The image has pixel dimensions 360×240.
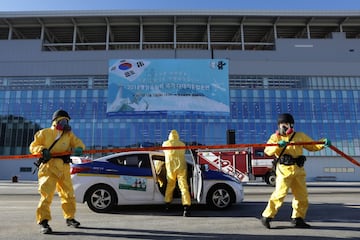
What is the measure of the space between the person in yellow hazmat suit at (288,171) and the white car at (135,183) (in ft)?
6.12

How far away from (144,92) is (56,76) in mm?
13721

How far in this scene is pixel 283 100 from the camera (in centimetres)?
3934

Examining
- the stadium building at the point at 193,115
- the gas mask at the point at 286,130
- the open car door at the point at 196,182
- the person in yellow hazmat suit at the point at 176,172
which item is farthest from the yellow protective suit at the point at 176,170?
the stadium building at the point at 193,115

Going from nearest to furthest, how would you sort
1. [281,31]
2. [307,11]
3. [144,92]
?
[144,92]
[307,11]
[281,31]

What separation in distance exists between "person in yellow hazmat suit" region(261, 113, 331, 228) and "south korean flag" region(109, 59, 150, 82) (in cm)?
3103

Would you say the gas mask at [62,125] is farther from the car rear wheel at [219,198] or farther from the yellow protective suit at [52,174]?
the car rear wheel at [219,198]

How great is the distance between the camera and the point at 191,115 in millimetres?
38594

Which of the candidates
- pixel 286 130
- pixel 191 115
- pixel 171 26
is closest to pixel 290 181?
pixel 286 130

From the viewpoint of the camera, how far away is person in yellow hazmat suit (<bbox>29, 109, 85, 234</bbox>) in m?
4.66

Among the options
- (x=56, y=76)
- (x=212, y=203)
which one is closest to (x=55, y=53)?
(x=56, y=76)

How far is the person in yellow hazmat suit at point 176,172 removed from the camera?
19.8ft

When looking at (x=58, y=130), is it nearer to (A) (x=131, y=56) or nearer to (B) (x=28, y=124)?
(A) (x=131, y=56)

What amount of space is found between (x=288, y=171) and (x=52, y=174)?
3886 mm

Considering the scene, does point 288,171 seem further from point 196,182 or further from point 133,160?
point 133,160
